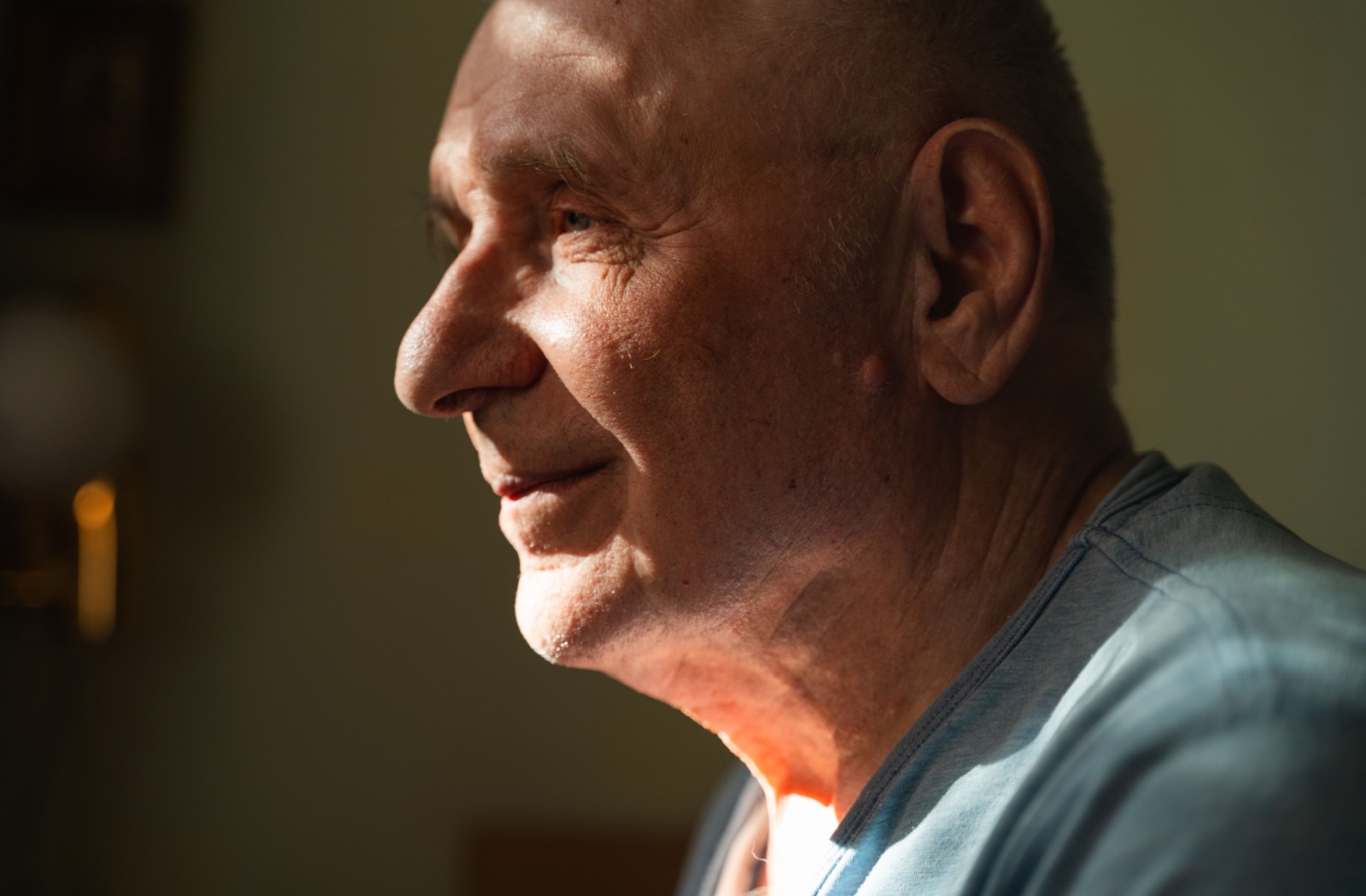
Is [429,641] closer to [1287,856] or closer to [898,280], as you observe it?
[898,280]

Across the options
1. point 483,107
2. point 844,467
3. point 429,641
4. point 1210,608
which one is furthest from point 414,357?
point 429,641

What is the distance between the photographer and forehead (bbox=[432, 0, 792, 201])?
86 cm

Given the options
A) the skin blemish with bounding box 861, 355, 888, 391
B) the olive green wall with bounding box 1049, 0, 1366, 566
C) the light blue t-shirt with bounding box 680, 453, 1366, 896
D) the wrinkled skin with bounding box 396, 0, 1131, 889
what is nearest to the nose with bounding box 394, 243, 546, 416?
the wrinkled skin with bounding box 396, 0, 1131, 889

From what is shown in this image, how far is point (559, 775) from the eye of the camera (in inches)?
80.9

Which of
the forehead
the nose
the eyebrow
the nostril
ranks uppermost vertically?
the forehead

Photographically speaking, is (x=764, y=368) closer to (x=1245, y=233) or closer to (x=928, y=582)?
(x=928, y=582)

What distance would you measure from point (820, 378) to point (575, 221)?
10.1 inches

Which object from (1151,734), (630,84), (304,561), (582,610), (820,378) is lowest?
(304,561)

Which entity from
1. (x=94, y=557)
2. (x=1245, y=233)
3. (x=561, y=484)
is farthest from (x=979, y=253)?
(x=94, y=557)

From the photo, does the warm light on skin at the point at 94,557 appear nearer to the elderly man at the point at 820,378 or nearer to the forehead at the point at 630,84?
the elderly man at the point at 820,378

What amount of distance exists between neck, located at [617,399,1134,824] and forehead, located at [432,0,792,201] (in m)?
0.33

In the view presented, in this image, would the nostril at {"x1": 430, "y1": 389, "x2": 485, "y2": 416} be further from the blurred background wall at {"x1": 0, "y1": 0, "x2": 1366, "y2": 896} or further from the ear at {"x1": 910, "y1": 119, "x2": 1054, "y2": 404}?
the blurred background wall at {"x1": 0, "y1": 0, "x2": 1366, "y2": 896}

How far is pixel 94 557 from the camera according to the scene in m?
1.99

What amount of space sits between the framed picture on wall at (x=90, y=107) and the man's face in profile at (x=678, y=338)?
147 centimetres
